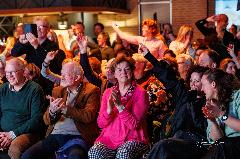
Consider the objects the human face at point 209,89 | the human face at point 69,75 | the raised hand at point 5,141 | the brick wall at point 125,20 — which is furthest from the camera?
the brick wall at point 125,20

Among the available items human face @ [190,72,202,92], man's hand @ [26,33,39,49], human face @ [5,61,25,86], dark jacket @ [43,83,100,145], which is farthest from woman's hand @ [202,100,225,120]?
man's hand @ [26,33,39,49]

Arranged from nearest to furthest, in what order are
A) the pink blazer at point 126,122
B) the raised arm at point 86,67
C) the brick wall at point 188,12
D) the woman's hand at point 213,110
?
the woman's hand at point 213,110, the pink blazer at point 126,122, the raised arm at point 86,67, the brick wall at point 188,12

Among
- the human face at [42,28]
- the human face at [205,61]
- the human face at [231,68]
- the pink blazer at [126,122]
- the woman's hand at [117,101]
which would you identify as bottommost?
the pink blazer at [126,122]

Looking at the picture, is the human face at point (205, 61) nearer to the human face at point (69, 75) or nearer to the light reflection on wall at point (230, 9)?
the human face at point (69, 75)

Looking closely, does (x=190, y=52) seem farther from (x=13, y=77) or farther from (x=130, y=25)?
(x=130, y=25)

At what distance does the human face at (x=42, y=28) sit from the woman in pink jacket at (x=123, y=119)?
Answer: 175 centimetres

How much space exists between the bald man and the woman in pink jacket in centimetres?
82

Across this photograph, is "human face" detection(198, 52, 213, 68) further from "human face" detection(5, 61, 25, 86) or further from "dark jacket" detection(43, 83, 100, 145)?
"human face" detection(5, 61, 25, 86)

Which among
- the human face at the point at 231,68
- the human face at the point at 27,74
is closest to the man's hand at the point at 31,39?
the human face at the point at 27,74

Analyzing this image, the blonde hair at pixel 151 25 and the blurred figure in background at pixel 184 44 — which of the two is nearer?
the blonde hair at pixel 151 25

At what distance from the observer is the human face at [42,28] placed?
675 cm

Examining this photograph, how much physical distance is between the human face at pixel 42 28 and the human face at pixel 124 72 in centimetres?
186

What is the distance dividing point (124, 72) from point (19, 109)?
Answer: 1330 mm

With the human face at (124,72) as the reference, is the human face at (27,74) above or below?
below
